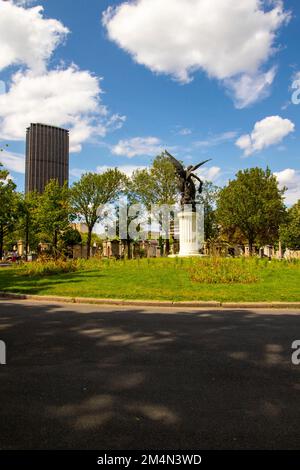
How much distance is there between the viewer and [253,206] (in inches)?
1854

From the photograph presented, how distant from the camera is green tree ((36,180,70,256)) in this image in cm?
4844

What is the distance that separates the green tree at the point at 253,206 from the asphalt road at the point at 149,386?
4146 cm

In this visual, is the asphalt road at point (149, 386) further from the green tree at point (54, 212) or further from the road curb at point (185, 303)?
the green tree at point (54, 212)

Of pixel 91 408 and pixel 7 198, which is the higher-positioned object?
pixel 7 198

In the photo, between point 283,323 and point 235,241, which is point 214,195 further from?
point 283,323

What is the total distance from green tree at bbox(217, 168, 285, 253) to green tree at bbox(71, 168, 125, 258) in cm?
1562

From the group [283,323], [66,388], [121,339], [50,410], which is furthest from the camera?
[283,323]

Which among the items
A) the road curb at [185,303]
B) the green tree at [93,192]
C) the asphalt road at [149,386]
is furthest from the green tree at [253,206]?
the asphalt road at [149,386]

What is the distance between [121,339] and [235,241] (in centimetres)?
4974

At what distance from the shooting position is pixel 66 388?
3.94 meters

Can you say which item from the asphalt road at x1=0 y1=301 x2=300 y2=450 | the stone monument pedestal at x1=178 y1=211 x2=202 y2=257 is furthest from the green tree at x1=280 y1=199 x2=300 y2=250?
the asphalt road at x1=0 y1=301 x2=300 y2=450

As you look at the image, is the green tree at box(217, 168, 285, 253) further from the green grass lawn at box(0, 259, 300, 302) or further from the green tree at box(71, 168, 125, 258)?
the green grass lawn at box(0, 259, 300, 302)
